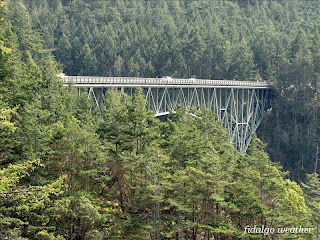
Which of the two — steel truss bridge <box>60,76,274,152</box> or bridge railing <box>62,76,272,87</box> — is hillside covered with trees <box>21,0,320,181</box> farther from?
bridge railing <box>62,76,272,87</box>

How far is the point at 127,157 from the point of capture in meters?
26.4

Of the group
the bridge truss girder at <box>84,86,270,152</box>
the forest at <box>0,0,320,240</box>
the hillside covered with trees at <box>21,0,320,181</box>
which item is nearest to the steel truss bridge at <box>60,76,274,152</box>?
the bridge truss girder at <box>84,86,270,152</box>

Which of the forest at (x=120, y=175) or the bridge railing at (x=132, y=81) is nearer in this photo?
the forest at (x=120, y=175)

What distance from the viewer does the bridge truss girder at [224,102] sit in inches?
2234

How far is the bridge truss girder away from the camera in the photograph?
56.8m

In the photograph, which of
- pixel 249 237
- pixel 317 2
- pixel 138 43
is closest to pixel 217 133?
pixel 249 237

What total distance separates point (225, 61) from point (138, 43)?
21365 mm

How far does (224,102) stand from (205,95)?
6243 millimetres

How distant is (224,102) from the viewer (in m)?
72.1

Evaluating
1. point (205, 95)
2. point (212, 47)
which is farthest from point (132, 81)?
point (212, 47)

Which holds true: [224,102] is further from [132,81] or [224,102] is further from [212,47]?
[212,47]

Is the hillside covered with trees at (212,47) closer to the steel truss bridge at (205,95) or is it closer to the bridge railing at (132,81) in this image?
the steel truss bridge at (205,95)

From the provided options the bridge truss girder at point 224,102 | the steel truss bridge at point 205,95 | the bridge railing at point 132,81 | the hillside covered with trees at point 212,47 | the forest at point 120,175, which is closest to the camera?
the forest at point 120,175

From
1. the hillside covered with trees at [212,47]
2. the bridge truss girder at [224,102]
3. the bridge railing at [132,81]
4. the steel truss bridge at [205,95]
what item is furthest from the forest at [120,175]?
the hillside covered with trees at [212,47]
